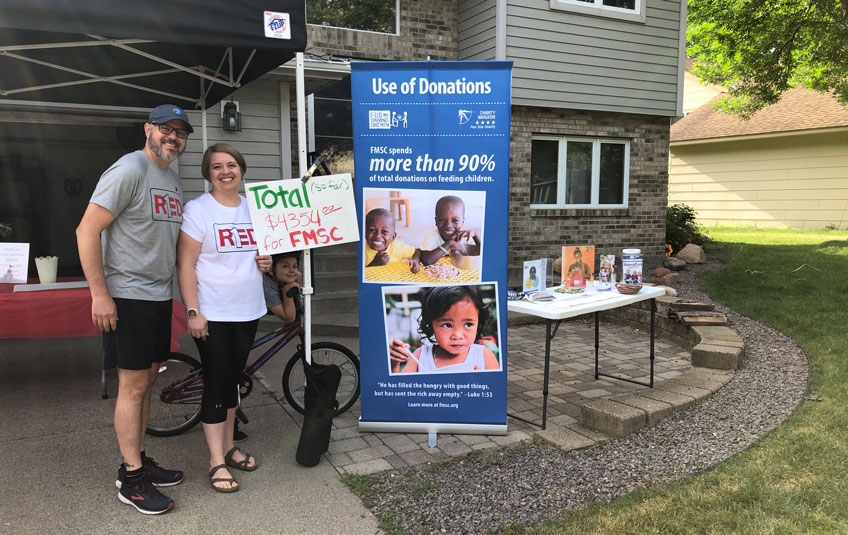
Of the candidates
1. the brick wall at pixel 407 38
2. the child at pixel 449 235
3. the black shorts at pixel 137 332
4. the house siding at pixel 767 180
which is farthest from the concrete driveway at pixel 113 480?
the house siding at pixel 767 180

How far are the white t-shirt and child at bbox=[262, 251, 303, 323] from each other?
44 cm

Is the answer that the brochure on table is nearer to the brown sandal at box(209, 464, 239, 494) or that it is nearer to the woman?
the woman

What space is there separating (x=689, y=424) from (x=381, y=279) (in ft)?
7.45

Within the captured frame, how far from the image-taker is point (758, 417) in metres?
3.89

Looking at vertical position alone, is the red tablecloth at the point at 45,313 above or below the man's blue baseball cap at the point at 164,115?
below

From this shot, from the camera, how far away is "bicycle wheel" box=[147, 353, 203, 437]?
12.3 feet

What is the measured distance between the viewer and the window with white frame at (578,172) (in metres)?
9.57

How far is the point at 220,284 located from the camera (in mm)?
2998

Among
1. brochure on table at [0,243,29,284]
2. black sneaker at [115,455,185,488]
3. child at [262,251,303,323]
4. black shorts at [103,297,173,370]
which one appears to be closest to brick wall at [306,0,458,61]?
brochure on table at [0,243,29,284]

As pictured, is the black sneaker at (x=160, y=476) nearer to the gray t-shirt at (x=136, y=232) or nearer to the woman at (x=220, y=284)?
the woman at (x=220, y=284)

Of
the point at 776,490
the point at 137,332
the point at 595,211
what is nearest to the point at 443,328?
the point at 137,332

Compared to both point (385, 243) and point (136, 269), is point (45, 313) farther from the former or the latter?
point (385, 243)

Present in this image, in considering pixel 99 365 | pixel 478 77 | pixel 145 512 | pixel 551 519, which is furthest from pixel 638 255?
pixel 99 365

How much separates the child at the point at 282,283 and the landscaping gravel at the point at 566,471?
1.24m
